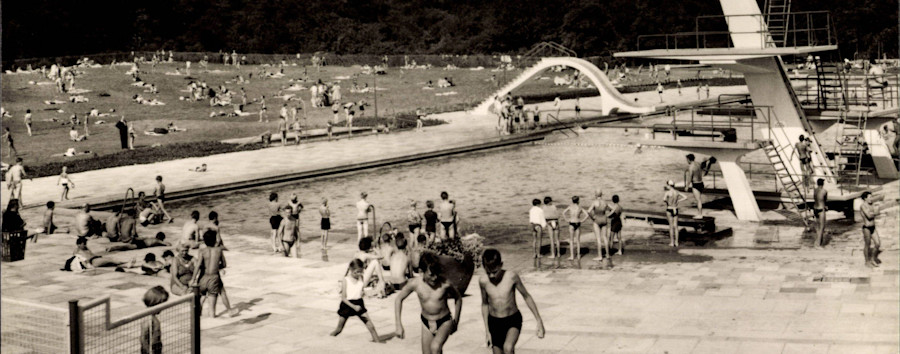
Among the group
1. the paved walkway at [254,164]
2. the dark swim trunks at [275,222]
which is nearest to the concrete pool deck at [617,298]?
the dark swim trunks at [275,222]

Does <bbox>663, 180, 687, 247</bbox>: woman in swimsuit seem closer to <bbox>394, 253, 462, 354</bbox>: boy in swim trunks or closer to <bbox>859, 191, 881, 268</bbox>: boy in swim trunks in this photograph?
<bbox>859, 191, 881, 268</bbox>: boy in swim trunks

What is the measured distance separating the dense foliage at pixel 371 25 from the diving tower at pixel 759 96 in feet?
189

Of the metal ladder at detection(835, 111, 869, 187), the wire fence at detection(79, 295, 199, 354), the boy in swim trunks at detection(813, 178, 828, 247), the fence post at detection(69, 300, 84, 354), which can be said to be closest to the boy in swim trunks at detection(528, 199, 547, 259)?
the boy in swim trunks at detection(813, 178, 828, 247)

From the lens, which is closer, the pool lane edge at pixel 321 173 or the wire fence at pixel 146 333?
the wire fence at pixel 146 333

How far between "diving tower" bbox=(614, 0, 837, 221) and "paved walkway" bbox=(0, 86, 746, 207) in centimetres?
1522

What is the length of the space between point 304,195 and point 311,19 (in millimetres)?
79213

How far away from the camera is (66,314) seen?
1208 centimetres

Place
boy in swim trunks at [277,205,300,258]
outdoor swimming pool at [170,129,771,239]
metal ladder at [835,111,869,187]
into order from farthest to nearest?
1. metal ladder at [835,111,869,187]
2. outdoor swimming pool at [170,129,771,239]
3. boy in swim trunks at [277,205,300,258]

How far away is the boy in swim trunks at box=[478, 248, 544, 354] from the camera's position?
37.4 feet

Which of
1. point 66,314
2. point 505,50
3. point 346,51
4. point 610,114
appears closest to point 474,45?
point 505,50

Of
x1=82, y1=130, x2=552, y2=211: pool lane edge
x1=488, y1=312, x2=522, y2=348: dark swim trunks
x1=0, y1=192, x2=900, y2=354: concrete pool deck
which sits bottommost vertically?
x1=0, y1=192, x2=900, y2=354: concrete pool deck

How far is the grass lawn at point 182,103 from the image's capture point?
153 feet

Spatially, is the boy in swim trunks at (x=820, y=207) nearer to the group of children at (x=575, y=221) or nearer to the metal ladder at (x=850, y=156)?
the group of children at (x=575, y=221)

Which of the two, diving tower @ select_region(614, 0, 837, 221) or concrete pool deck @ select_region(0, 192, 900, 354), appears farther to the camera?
diving tower @ select_region(614, 0, 837, 221)
